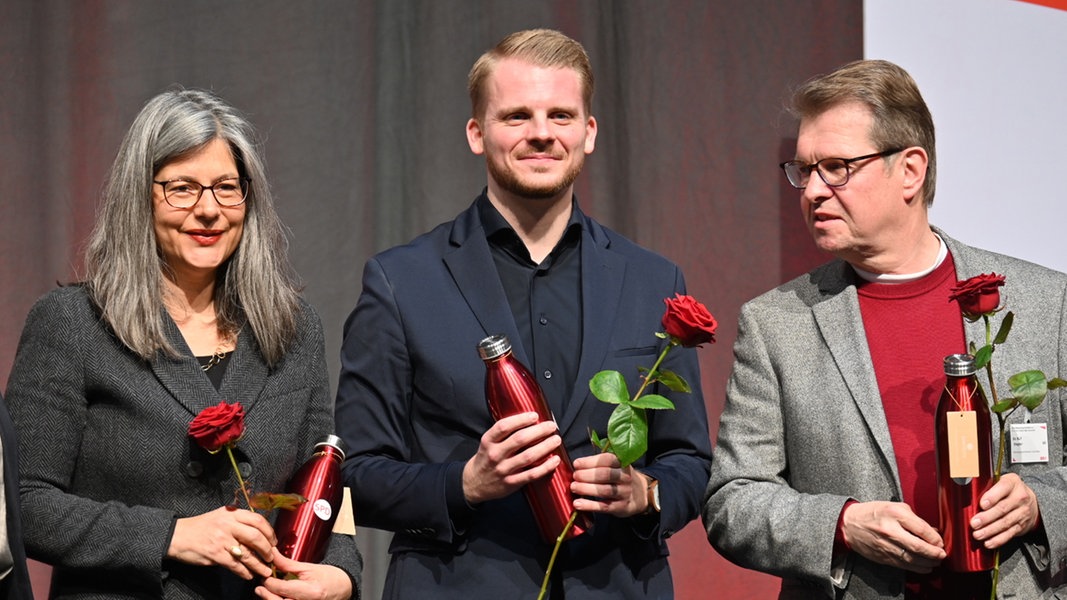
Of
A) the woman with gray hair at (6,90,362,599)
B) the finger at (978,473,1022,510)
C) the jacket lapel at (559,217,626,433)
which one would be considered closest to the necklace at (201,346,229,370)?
the woman with gray hair at (6,90,362,599)

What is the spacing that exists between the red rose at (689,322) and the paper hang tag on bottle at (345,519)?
685mm

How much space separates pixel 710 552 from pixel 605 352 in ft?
5.90

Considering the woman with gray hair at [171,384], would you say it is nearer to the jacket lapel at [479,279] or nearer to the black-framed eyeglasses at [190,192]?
the black-framed eyeglasses at [190,192]

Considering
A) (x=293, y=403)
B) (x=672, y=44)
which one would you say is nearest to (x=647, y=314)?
(x=293, y=403)

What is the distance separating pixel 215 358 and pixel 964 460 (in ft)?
4.37

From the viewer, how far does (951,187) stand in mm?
3559

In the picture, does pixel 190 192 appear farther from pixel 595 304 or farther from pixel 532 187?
pixel 595 304

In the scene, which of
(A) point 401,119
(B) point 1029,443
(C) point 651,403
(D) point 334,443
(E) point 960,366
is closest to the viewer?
(C) point 651,403

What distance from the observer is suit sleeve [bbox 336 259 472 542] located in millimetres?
2285

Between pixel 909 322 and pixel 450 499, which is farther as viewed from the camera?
pixel 909 322

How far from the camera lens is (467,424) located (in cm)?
238

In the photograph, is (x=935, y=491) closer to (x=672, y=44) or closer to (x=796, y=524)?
(x=796, y=524)

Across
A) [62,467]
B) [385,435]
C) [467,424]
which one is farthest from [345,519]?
[62,467]

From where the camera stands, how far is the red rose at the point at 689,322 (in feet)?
6.73
